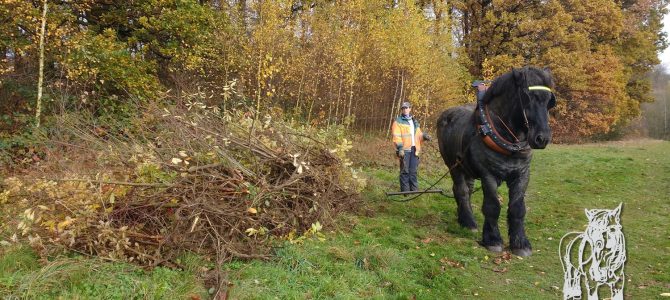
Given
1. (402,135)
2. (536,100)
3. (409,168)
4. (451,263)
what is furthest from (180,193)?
(409,168)

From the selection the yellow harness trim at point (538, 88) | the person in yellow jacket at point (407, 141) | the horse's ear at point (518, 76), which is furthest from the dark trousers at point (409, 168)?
the yellow harness trim at point (538, 88)

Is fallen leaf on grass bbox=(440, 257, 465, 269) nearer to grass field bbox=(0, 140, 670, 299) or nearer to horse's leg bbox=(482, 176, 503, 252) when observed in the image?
grass field bbox=(0, 140, 670, 299)

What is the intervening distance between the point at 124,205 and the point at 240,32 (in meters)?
9.20

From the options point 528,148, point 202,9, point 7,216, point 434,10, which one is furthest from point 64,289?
point 434,10

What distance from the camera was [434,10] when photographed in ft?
61.0


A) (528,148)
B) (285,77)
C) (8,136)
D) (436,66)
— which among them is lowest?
(8,136)

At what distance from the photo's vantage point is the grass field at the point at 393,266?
315 centimetres

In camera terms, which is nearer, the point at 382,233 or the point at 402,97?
the point at 382,233

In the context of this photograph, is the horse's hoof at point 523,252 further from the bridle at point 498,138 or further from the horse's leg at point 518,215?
the bridle at point 498,138

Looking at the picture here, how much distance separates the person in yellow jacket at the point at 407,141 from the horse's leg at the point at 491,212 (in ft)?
8.07

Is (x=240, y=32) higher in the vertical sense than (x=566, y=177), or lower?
higher

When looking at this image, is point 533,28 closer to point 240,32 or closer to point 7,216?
point 240,32

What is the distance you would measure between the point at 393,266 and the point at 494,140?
1869 mm

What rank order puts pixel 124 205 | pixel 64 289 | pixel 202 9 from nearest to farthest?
pixel 64 289 → pixel 124 205 → pixel 202 9
